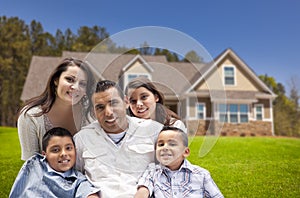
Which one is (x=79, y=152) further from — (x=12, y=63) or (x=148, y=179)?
(x=12, y=63)

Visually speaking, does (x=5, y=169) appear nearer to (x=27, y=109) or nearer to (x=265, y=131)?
(x=27, y=109)

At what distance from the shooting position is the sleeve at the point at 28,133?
2.74 metres

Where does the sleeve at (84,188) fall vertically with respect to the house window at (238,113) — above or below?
below

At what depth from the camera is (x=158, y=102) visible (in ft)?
8.63

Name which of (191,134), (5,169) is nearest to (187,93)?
(191,134)

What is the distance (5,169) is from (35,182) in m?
2.36

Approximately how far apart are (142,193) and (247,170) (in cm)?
252

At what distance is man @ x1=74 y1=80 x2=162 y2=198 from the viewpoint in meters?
2.41

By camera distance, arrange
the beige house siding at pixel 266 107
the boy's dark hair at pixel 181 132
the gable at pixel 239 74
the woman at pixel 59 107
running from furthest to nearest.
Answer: the beige house siding at pixel 266 107 → the gable at pixel 239 74 → the woman at pixel 59 107 → the boy's dark hair at pixel 181 132

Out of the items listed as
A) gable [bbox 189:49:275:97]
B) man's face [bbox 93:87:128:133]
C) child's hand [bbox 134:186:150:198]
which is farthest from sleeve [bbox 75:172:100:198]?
gable [bbox 189:49:275:97]

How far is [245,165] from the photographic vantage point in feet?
15.9

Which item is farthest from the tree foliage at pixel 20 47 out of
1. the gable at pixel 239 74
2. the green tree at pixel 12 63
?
the gable at pixel 239 74

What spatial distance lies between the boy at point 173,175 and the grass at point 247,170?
1.53ft

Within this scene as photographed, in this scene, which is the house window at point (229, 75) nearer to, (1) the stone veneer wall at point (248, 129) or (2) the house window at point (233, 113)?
(2) the house window at point (233, 113)
